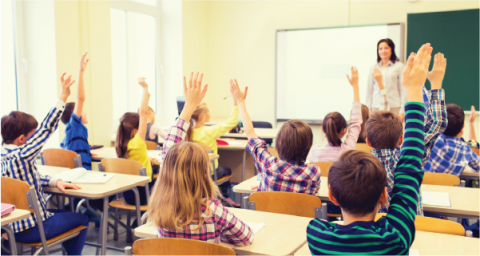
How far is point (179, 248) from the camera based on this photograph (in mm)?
1297

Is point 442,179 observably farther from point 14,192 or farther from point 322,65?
point 322,65

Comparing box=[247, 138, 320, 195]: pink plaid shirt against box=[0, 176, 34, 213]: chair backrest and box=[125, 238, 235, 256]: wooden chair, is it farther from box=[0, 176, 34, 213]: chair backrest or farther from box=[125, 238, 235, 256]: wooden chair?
box=[0, 176, 34, 213]: chair backrest

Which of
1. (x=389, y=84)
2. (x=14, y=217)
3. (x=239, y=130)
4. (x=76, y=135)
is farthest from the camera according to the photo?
(x=239, y=130)

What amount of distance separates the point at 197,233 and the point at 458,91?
4.92 metres

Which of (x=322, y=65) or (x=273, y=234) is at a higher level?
(x=322, y=65)

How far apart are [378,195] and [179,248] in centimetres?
65

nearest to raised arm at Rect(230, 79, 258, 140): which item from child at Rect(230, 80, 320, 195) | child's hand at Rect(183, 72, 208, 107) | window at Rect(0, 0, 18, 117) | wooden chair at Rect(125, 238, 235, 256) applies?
child at Rect(230, 80, 320, 195)

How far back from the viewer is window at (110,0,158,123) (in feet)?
17.8

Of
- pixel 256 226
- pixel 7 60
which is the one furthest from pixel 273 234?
pixel 7 60

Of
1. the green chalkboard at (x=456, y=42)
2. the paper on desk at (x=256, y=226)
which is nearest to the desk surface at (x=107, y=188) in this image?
the paper on desk at (x=256, y=226)

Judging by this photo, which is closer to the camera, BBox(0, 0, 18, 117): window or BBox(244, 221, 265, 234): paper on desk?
BBox(244, 221, 265, 234): paper on desk

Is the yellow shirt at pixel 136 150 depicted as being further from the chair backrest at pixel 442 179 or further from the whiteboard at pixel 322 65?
the whiteboard at pixel 322 65

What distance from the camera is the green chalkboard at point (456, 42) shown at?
508 centimetres

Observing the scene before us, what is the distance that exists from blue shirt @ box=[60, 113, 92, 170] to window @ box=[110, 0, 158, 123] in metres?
2.01
